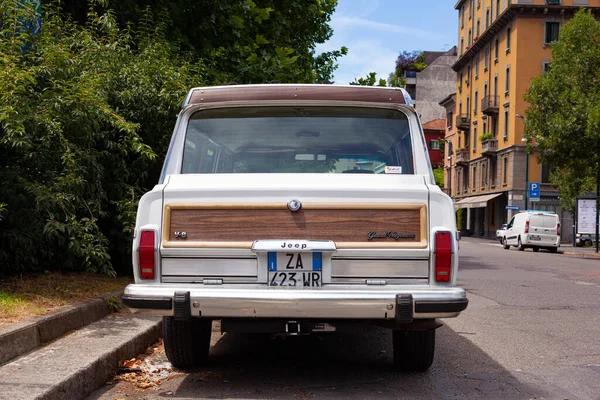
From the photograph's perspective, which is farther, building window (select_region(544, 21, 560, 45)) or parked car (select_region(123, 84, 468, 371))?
building window (select_region(544, 21, 560, 45))

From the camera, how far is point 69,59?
845 cm

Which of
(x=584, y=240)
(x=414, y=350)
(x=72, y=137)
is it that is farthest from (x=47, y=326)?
(x=584, y=240)

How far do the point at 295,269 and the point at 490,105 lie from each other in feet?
182

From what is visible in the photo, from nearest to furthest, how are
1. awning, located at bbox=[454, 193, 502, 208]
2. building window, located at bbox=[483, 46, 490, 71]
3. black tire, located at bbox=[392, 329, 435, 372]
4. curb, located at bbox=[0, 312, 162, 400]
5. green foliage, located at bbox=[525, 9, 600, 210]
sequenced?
curb, located at bbox=[0, 312, 162, 400]
black tire, located at bbox=[392, 329, 435, 372]
green foliage, located at bbox=[525, 9, 600, 210]
awning, located at bbox=[454, 193, 502, 208]
building window, located at bbox=[483, 46, 490, 71]

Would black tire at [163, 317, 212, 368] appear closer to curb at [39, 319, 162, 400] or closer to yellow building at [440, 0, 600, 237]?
curb at [39, 319, 162, 400]

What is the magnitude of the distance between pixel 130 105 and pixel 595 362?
6251 millimetres

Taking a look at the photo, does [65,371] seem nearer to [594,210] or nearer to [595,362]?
[595,362]

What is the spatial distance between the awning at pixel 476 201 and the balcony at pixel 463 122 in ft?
21.2

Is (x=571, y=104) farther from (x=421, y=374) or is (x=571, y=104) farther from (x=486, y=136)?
(x=421, y=374)

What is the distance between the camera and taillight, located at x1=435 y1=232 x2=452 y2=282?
4.81 meters

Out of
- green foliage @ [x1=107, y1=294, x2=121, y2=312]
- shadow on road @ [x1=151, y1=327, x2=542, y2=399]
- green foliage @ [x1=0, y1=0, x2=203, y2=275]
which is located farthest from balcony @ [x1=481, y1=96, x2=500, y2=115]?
green foliage @ [x1=107, y1=294, x2=121, y2=312]

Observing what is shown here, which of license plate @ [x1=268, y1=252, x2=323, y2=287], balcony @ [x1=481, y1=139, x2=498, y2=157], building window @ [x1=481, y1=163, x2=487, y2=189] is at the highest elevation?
balcony @ [x1=481, y1=139, x2=498, y2=157]

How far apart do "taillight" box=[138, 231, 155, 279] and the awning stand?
52384mm

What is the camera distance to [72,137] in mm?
8047
